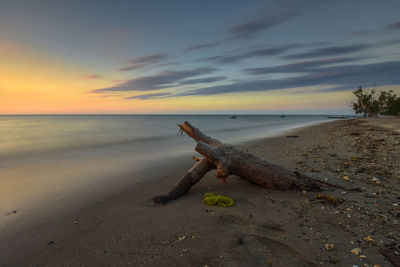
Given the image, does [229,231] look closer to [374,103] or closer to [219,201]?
[219,201]

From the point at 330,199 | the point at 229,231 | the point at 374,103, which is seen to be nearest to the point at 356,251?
the point at 330,199

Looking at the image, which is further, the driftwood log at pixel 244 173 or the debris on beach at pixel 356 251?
the driftwood log at pixel 244 173

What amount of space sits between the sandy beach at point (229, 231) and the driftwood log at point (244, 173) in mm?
269

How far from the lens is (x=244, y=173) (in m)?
5.86

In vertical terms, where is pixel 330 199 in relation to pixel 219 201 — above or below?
above

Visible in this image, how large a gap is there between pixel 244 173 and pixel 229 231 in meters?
2.36

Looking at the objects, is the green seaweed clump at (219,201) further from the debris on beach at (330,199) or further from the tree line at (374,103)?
the tree line at (374,103)

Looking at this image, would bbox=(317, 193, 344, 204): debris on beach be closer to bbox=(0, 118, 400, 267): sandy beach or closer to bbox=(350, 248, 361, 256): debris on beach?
bbox=(0, 118, 400, 267): sandy beach

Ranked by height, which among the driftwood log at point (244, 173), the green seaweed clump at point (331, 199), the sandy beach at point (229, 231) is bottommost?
the sandy beach at point (229, 231)

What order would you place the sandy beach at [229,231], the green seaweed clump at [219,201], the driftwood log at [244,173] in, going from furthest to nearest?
1. the driftwood log at [244,173]
2. the green seaweed clump at [219,201]
3. the sandy beach at [229,231]

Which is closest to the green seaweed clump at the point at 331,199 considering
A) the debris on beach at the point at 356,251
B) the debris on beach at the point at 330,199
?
the debris on beach at the point at 330,199

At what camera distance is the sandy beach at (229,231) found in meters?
3.13

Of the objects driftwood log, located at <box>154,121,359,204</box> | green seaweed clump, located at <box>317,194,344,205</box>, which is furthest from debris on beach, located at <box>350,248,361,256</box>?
driftwood log, located at <box>154,121,359,204</box>

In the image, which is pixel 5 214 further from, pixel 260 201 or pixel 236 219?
pixel 260 201
